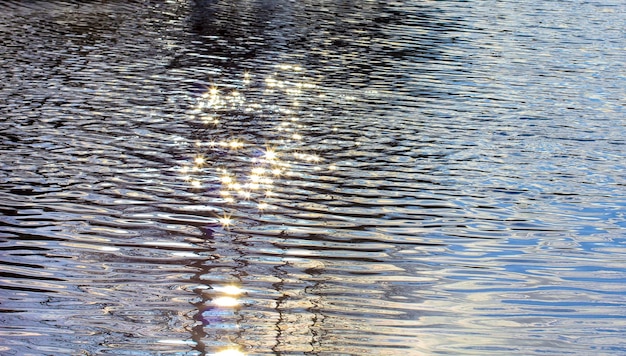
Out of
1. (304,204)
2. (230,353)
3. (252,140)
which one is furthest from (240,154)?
(230,353)

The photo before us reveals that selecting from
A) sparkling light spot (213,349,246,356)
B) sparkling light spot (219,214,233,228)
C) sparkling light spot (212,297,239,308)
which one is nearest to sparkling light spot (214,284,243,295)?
sparkling light spot (212,297,239,308)

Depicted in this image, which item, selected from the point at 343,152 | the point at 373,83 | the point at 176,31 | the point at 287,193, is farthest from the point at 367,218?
the point at 176,31

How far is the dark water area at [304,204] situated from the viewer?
7555mm

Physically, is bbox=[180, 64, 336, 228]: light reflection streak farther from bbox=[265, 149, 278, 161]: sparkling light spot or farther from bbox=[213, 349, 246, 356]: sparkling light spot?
bbox=[213, 349, 246, 356]: sparkling light spot

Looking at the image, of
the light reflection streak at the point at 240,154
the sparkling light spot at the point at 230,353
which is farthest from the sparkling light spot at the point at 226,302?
the sparkling light spot at the point at 230,353

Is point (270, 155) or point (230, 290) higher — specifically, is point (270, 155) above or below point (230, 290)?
below

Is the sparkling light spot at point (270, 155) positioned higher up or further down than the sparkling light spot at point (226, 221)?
further down

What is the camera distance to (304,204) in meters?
10.8

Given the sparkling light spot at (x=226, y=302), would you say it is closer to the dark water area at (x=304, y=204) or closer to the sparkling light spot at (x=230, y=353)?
the dark water area at (x=304, y=204)

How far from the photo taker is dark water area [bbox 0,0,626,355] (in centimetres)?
755

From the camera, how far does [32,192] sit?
35.6ft

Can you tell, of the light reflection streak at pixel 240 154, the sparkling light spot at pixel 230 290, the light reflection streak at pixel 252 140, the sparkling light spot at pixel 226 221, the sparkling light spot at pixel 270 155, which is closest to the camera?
the light reflection streak at pixel 240 154

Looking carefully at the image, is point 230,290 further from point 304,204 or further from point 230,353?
point 304,204

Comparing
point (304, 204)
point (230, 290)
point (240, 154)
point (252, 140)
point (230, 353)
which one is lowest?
point (252, 140)
